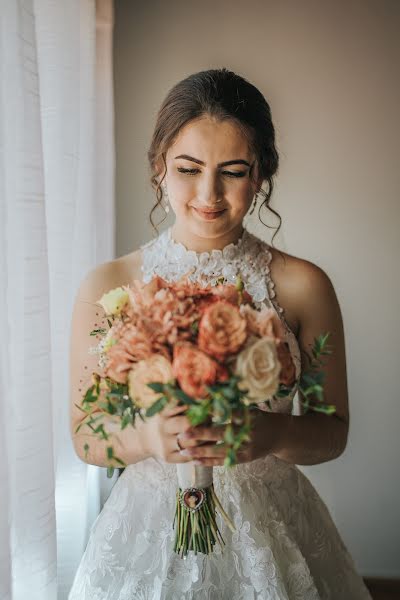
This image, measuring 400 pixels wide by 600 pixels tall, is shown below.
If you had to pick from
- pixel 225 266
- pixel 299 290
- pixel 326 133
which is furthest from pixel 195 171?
pixel 326 133

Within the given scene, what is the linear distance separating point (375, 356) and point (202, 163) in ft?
5.22

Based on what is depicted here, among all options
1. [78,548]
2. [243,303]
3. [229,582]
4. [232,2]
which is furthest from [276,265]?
[232,2]

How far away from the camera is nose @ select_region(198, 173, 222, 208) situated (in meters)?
1.24

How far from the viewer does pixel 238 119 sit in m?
1.27

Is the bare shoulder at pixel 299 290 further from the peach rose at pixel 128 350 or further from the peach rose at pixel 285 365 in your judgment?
the peach rose at pixel 128 350

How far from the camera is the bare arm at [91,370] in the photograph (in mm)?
1101

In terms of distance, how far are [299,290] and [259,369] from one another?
1.98ft

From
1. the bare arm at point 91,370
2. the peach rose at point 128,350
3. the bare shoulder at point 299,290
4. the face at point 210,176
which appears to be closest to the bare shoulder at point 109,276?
the bare arm at point 91,370

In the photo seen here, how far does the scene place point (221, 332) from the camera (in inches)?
32.0

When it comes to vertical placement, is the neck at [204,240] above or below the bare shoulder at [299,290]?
above

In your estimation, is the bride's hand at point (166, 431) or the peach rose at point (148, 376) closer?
the peach rose at point (148, 376)

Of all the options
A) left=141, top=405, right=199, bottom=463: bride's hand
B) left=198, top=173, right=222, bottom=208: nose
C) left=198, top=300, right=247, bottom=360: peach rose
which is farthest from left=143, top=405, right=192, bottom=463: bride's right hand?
left=198, top=173, right=222, bottom=208: nose

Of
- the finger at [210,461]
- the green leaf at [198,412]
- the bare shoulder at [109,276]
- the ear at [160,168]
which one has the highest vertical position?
the ear at [160,168]

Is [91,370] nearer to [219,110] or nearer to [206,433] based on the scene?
[206,433]
